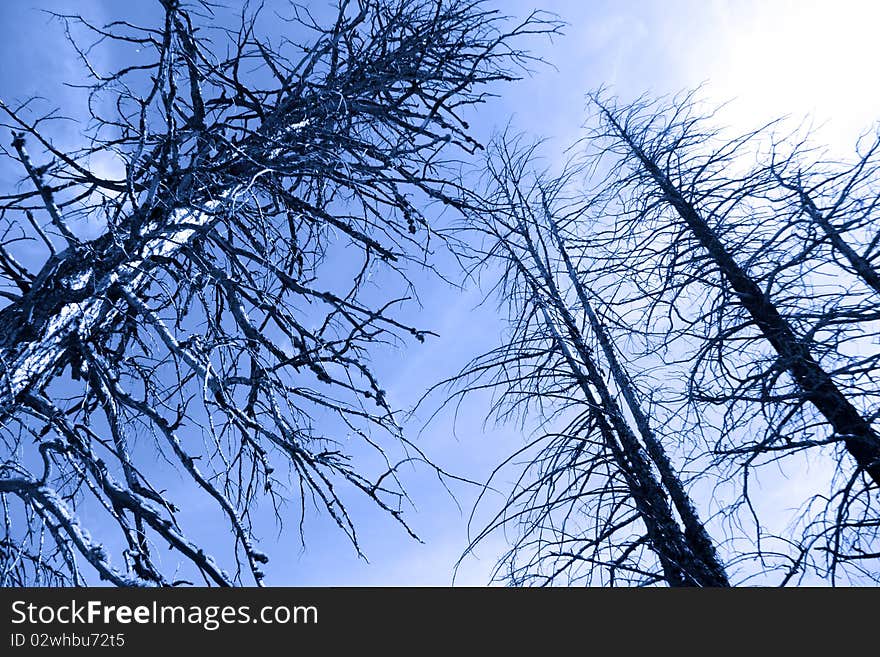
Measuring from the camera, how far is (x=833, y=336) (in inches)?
122

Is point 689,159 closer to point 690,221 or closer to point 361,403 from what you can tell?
point 690,221

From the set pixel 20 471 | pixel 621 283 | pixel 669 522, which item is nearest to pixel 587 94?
pixel 621 283

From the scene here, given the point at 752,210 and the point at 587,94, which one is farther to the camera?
the point at 587,94

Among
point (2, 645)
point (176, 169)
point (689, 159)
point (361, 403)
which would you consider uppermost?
point (689, 159)

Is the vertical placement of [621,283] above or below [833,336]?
above

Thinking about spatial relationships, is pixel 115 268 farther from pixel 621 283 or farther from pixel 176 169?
pixel 621 283

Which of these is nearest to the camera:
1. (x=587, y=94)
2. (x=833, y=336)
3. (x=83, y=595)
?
(x=83, y=595)

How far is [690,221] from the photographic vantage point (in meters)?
4.30

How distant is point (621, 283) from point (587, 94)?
9.75 ft

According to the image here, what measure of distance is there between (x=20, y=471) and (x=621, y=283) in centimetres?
396

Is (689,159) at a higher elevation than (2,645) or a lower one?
higher

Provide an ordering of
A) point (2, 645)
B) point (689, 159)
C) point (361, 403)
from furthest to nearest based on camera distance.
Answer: point (689, 159), point (361, 403), point (2, 645)

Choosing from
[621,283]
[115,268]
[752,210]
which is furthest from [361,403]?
[752,210]

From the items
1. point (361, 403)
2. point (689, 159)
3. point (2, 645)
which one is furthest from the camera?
point (689, 159)
